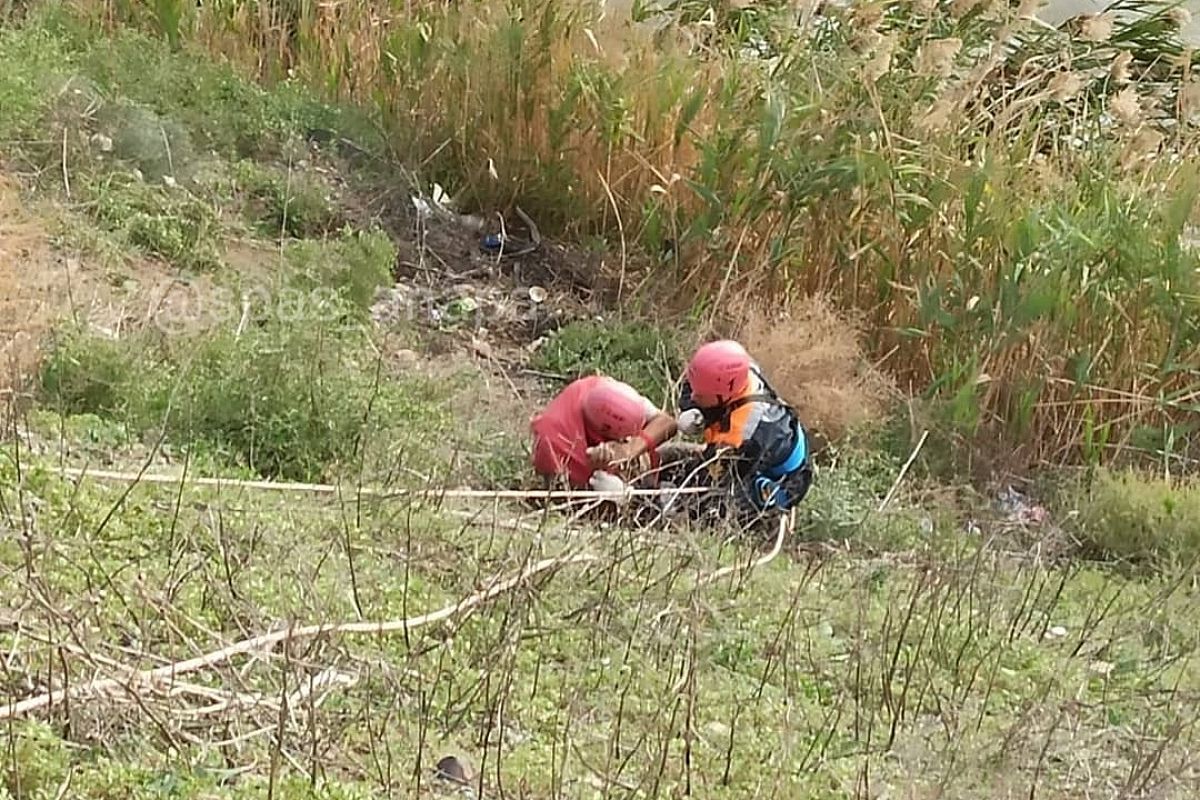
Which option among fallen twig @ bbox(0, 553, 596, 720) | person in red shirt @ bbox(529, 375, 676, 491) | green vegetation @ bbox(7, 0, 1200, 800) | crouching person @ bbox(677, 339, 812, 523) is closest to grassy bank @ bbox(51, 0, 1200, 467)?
green vegetation @ bbox(7, 0, 1200, 800)

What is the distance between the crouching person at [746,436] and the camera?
407cm

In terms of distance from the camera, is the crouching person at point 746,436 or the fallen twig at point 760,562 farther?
the crouching person at point 746,436

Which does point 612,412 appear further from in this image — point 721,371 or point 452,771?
point 452,771

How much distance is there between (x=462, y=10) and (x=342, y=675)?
422cm

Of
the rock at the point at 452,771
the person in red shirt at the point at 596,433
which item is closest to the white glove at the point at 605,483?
the person in red shirt at the point at 596,433

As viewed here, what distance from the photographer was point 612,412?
405cm

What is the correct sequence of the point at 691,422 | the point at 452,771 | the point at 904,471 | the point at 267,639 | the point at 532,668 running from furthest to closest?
the point at 904,471
the point at 691,422
the point at 532,668
the point at 267,639
the point at 452,771

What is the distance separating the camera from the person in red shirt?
13.2ft

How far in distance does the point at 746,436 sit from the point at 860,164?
1474mm

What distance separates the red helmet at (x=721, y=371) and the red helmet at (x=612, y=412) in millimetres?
173

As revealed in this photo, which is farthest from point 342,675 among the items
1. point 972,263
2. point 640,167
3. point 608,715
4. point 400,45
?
point 400,45

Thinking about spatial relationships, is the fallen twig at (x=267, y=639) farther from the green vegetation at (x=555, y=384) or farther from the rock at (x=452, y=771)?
the rock at (x=452, y=771)

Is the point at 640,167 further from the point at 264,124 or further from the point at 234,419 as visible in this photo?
the point at 234,419

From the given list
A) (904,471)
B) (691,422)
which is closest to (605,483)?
(691,422)
